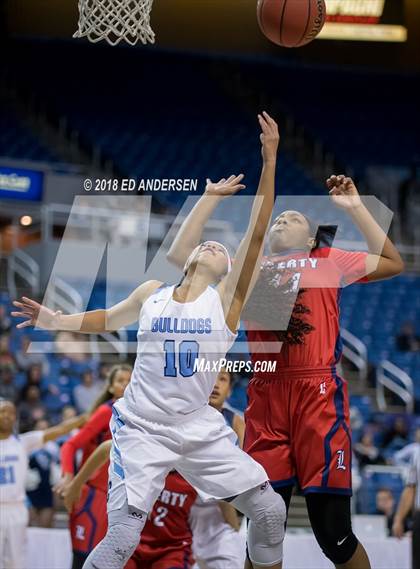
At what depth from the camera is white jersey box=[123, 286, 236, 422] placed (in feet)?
16.9

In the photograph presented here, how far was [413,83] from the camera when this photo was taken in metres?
20.9

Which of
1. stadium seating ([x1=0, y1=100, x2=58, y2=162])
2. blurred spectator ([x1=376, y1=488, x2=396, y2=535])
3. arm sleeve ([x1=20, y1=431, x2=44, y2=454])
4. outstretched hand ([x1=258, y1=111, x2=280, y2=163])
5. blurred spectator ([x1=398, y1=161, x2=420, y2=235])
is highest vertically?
stadium seating ([x1=0, y1=100, x2=58, y2=162])

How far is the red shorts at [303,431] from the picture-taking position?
5359 mm

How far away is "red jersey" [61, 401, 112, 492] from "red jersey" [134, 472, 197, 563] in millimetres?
748

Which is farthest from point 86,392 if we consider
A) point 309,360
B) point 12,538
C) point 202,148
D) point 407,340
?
point 309,360

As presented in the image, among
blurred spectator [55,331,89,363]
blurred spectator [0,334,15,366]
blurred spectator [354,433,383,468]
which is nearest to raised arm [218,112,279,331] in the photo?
blurred spectator [55,331,89,363]

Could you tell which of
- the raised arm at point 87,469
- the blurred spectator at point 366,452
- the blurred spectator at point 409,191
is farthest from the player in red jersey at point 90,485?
the blurred spectator at point 409,191

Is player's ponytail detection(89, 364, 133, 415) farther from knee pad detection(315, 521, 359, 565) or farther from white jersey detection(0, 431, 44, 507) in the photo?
knee pad detection(315, 521, 359, 565)

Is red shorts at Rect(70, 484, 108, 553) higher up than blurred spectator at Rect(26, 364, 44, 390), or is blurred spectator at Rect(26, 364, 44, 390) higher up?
blurred spectator at Rect(26, 364, 44, 390)

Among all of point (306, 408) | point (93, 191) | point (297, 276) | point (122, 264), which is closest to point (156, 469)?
point (306, 408)

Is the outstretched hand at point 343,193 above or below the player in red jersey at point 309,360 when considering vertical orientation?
above

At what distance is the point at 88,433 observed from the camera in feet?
22.7

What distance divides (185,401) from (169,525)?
4.30ft

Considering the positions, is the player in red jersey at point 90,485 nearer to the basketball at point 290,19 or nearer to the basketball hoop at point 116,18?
the basketball hoop at point 116,18
